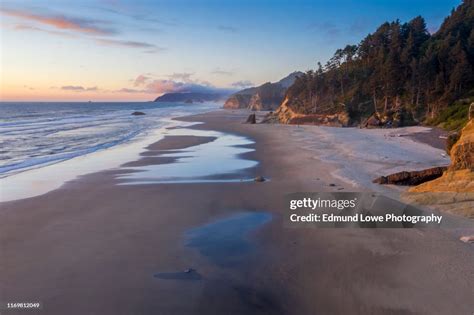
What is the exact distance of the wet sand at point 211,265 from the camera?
612cm

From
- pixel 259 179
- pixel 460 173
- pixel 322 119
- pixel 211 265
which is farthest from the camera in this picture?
pixel 322 119

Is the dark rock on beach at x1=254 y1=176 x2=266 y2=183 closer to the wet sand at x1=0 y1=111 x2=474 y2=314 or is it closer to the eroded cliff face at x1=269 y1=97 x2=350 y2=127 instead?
the wet sand at x1=0 y1=111 x2=474 y2=314

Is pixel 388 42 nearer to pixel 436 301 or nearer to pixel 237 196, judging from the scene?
pixel 237 196

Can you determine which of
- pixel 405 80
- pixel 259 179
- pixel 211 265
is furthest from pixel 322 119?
pixel 211 265

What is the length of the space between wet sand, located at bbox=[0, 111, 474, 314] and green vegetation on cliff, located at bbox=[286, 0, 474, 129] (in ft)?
97.4

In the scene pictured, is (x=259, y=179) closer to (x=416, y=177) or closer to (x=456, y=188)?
(x=416, y=177)

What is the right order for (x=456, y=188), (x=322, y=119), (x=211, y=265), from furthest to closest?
1. (x=322, y=119)
2. (x=456, y=188)
3. (x=211, y=265)

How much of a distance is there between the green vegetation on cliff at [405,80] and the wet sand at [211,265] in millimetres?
29684

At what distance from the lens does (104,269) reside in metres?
7.30

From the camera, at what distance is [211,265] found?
24.9ft

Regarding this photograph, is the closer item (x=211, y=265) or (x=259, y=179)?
(x=211, y=265)

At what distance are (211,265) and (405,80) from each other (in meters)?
53.2

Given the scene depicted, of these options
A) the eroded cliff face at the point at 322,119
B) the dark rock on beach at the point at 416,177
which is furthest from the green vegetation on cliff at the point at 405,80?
the dark rock on beach at the point at 416,177

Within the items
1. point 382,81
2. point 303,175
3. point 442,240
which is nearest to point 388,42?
point 382,81
